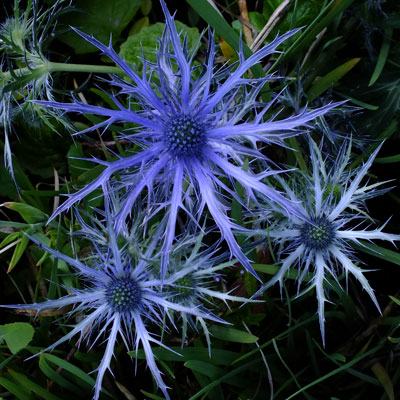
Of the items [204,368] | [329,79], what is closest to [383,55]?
[329,79]

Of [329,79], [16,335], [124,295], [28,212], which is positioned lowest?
[16,335]

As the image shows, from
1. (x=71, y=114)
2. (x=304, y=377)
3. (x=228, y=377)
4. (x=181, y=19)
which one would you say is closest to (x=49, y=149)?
(x=71, y=114)

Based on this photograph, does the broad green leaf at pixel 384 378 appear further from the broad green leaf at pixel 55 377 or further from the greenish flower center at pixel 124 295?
the broad green leaf at pixel 55 377

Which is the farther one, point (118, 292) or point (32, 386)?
point (32, 386)

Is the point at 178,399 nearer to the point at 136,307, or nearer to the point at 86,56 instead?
the point at 136,307

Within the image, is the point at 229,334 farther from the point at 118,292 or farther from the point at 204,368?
the point at 118,292

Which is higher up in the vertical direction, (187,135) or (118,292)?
(187,135)

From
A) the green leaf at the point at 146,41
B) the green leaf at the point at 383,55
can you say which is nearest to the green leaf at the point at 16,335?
the green leaf at the point at 146,41

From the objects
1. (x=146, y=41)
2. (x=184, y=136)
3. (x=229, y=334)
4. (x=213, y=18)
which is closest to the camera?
(x=184, y=136)

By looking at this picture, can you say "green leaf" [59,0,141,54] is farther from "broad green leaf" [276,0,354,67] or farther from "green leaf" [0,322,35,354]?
"green leaf" [0,322,35,354]
